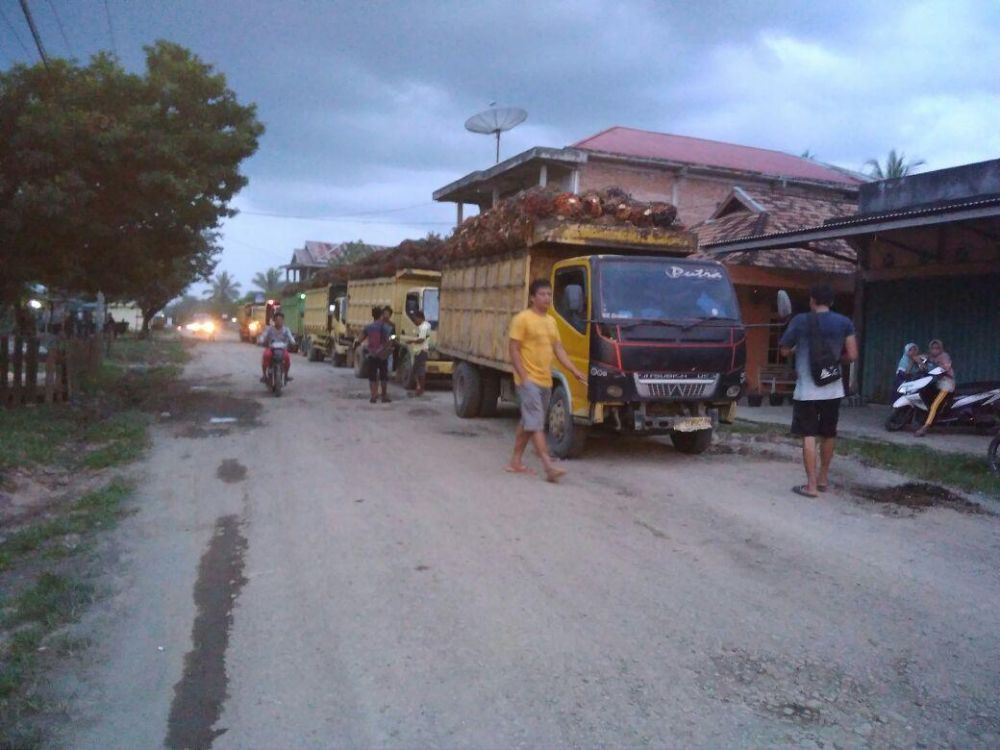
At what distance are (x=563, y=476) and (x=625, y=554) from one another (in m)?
2.82

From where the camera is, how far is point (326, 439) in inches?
460

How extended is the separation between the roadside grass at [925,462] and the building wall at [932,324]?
13.2ft

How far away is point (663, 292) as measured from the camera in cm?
995

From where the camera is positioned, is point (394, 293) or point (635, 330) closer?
point (635, 330)

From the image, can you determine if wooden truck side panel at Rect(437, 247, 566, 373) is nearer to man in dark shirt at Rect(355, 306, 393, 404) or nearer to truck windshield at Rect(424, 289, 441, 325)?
man in dark shirt at Rect(355, 306, 393, 404)

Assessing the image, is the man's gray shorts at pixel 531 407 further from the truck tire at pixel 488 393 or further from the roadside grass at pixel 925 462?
the truck tire at pixel 488 393

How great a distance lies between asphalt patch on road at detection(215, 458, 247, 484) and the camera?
9031 millimetres

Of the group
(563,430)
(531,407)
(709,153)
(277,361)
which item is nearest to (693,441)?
(563,430)

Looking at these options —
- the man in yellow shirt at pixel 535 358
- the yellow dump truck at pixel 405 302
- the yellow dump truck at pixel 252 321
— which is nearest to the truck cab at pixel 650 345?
the man in yellow shirt at pixel 535 358

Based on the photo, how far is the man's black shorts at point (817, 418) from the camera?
8.06 meters

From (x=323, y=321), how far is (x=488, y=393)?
17.7 metres

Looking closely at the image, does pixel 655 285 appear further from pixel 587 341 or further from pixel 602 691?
pixel 602 691

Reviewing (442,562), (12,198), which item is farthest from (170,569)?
(12,198)

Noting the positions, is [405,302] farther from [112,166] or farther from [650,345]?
[650,345]
